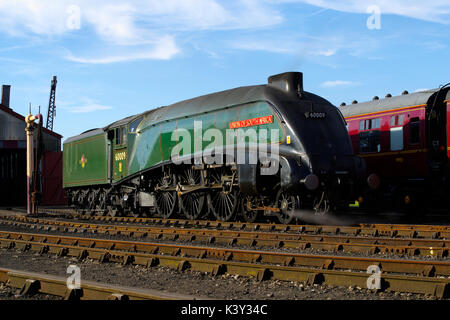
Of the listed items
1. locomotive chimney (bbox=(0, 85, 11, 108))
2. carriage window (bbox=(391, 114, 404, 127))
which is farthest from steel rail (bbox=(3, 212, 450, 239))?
locomotive chimney (bbox=(0, 85, 11, 108))

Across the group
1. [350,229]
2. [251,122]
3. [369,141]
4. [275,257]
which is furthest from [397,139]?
[275,257]

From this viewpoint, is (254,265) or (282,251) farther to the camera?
(282,251)

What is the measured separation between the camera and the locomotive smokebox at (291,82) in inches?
510

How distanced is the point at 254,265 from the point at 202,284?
738 millimetres

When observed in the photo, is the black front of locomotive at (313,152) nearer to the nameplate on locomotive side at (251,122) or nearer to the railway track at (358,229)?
the nameplate on locomotive side at (251,122)

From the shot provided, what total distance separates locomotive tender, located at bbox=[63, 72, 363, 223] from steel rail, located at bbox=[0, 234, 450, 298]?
394cm

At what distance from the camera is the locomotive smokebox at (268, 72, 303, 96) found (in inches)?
510

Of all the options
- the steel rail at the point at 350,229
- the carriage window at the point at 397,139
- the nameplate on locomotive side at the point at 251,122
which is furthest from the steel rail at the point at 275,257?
the carriage window at the point at 397,139

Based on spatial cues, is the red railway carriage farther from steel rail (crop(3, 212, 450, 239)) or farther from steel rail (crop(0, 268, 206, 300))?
steel rail (crop(0, 268, 206, 300))

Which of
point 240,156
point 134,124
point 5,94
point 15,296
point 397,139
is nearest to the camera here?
point 15,296

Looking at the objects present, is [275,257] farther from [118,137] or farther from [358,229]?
[118,137]

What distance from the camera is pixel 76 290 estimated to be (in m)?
5.19

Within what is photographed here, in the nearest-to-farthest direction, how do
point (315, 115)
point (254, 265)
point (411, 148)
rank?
1. point (254, 265)
2. point (315, 115)
3. point (411, 148)

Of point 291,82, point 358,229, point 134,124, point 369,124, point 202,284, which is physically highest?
point 291,82
